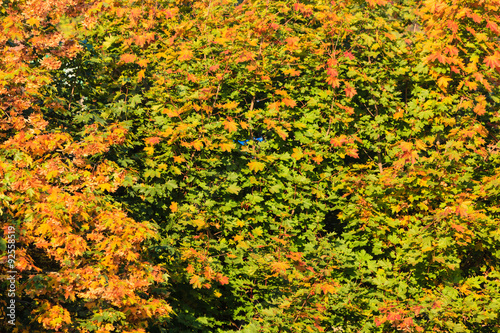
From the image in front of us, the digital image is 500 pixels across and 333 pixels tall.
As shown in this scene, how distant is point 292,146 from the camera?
6895 mm

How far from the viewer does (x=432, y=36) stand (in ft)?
22.1

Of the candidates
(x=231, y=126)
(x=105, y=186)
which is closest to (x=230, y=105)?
(x=231, y=126)

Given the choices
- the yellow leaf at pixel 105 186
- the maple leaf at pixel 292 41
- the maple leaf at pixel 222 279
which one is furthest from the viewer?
the maple leaf at pixel 292 41

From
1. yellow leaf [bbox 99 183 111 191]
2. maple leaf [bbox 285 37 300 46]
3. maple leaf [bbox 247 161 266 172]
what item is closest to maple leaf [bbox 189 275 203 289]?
yellow leaf [bbox 99 183 111 191]

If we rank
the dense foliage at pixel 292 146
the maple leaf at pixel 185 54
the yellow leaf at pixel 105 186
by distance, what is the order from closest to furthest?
1. the yellow leaf at pixel 105 186
2. the dense foliage at pixel 292 146
3. the maple leaf at pixel 185 54

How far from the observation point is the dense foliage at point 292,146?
6.08 metres

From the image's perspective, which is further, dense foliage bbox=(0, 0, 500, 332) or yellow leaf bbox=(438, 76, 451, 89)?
yellow leaf bbox=(438, 76, 451, 89)

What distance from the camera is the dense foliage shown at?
6082 millimetres

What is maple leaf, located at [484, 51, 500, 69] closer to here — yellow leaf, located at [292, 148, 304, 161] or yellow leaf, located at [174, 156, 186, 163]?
yellow leaf, located at [292, 148, 304, 161]

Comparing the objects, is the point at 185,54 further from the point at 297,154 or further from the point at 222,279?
the point at 222,279

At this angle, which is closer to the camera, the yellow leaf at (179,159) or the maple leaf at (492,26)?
the yellow leaf at (179,159)

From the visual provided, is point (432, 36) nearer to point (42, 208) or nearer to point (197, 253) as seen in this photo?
point (197, 253)

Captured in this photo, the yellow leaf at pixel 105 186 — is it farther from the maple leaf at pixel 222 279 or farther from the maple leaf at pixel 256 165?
the maple leaf at pixel 256 165

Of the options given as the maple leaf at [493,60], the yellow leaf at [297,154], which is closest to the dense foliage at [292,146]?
the maple leaf at [493,60]
